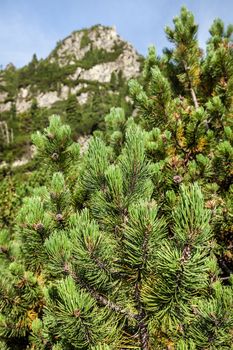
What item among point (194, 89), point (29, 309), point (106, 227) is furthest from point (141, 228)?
point (194, 89)

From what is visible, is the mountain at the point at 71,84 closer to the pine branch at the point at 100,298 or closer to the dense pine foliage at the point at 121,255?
the dense pine foliage at the point at 121,255

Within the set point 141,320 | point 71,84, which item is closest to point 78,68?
point 71,84

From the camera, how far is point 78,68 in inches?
6068

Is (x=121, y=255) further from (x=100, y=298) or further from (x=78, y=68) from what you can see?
(x=78, y=68)

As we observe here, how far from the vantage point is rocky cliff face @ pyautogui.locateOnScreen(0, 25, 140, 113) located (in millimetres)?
139250

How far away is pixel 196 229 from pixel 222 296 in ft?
2.63

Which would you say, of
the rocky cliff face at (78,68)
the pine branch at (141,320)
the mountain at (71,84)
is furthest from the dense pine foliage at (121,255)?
the rocky cliff face at (78,68)

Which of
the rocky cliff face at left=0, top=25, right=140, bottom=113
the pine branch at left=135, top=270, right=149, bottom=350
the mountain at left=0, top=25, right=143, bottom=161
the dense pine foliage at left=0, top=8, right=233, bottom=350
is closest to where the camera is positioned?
the dense pine foliage at left=0, top=8, right=233, bottom=350

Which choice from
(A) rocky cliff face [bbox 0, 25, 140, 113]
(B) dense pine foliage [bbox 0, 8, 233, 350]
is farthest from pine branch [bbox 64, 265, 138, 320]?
(A) rocky cliff face [bbox 0, 25, 140, 113]

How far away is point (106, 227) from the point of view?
8.25ft

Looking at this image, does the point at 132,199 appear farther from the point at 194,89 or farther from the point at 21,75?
the point at 21,75

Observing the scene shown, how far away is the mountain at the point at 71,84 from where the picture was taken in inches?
3752

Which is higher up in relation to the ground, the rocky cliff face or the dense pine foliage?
the rocky cliff face

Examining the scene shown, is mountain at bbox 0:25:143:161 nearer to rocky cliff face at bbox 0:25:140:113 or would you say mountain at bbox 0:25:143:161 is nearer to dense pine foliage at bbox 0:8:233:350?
rocky cliff face at bbox 0:25:140:113
